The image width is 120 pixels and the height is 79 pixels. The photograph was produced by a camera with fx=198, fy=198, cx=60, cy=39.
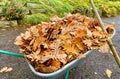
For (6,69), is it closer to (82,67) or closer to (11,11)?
(82,67)

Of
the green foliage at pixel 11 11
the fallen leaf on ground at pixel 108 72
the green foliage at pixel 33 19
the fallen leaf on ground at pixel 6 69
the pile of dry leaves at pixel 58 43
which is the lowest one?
the fallen leaf on ground at pixel 6 69

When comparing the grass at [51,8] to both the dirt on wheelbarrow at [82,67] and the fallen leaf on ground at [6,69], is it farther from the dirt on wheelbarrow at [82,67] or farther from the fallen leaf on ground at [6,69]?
the fallen leaf on ground at [6,69]

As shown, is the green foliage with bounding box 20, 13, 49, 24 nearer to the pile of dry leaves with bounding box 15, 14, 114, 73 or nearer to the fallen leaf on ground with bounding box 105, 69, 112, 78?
the fallen leaf on ground with bounding box 105, 69, 112, 78

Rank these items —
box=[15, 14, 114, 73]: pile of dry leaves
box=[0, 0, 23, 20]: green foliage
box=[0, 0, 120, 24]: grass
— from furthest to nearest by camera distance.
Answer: box=[0, 0, 120, 24]: grass < box=[0, 0, 23, 20]: green foliage < box=[15, 14, 114, 73]: pile of dry leaves

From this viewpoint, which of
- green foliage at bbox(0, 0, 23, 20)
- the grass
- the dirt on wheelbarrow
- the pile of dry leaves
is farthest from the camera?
the grass

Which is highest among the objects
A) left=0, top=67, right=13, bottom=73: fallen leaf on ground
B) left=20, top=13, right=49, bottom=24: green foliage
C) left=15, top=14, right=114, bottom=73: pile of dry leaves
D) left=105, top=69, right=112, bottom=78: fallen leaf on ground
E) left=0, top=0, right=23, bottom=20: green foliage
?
left=15, top=14, right=114, bottom=73: pile of dry leaves

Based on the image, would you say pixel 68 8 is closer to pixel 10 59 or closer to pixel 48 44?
pixel 10 59

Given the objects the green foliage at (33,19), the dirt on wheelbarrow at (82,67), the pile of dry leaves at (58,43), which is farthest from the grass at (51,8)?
the pile of dry leaves at (58,43)

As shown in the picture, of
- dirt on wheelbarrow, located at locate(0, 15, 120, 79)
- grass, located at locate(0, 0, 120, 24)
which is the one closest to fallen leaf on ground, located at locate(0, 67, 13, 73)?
dirt on wheelbarrow, located at locate(0, 15, 120, 79)
